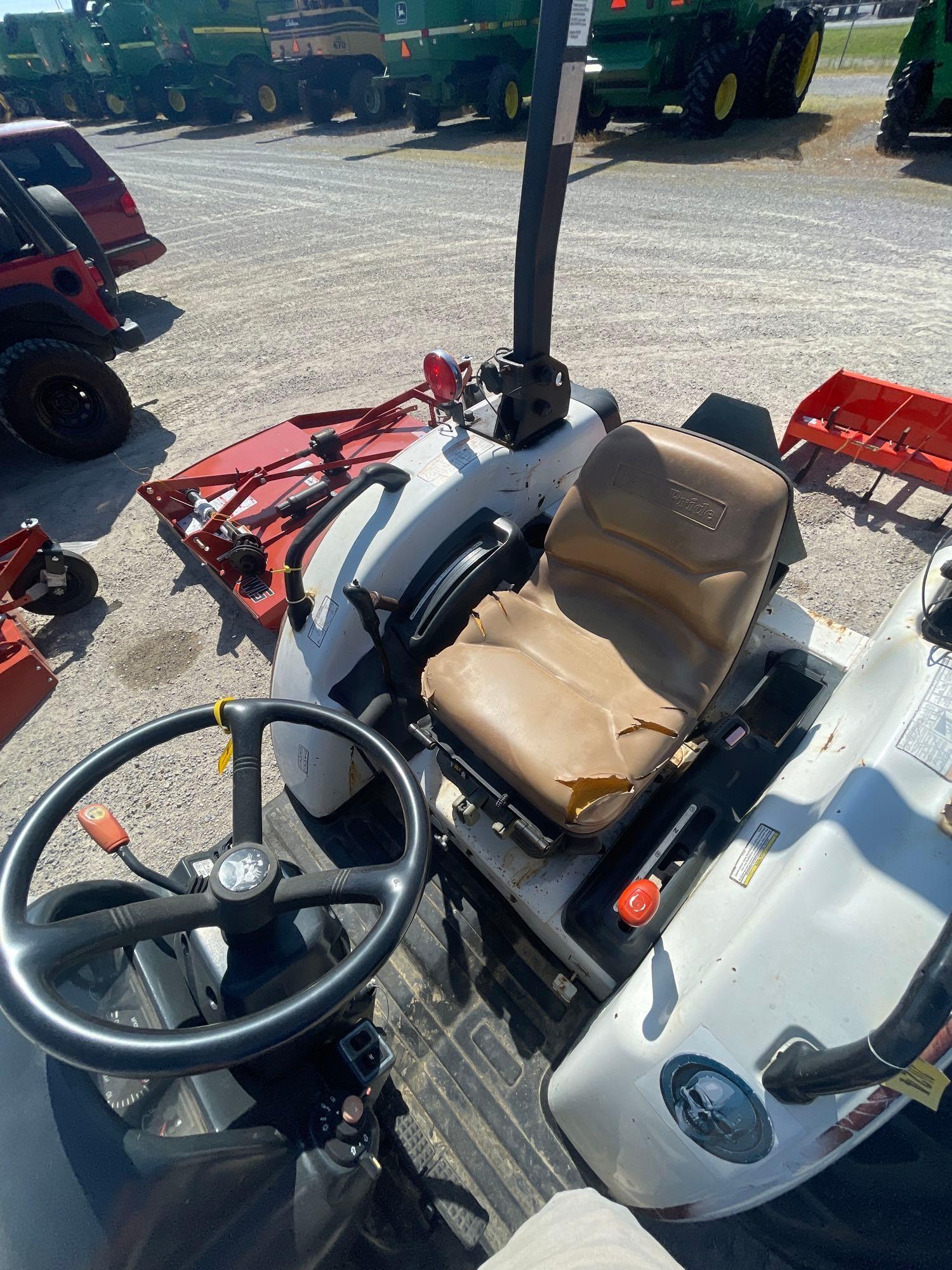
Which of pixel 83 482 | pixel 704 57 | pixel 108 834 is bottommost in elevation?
pixel 83 482

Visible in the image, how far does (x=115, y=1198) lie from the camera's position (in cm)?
102

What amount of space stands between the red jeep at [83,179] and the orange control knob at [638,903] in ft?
24.0

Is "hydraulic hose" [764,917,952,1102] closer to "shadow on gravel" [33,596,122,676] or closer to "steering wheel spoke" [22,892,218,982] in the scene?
"steering wheel spoke" [22,892,218,982]

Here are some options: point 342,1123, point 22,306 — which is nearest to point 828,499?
point 342,1123

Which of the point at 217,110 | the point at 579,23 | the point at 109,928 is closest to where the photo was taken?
A: the point at 109,928

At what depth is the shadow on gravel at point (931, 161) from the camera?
26.5 ft

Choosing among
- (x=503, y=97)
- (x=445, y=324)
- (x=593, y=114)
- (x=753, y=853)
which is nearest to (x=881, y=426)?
(x=753, y=853)

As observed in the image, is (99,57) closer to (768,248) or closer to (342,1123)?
(768,248)

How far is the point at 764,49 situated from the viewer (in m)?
10.2

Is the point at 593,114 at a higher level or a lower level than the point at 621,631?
higher

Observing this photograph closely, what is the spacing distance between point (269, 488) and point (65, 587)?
46.6 inches

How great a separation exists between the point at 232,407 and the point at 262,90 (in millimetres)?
17551

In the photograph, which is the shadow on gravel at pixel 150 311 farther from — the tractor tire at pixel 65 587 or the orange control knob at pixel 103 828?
the orange control knob at pixel 103 828

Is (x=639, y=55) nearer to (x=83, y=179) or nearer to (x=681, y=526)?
(x=83, y=179)
